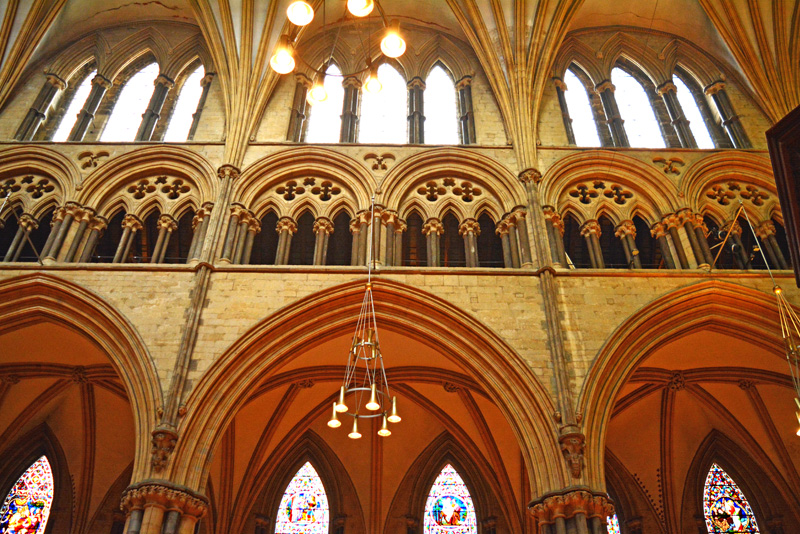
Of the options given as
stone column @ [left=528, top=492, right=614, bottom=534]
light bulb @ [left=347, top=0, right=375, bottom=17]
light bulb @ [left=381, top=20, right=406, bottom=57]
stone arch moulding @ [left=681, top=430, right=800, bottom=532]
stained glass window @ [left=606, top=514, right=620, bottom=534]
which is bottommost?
stone column @ [left=528, top=492, right=614, bottom=534]

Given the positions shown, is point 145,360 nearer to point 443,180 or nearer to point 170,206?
point 170,206

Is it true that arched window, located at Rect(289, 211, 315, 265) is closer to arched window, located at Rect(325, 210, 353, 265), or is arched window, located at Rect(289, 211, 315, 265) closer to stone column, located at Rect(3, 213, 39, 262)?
arched window, located at Rect(325, 210, 353, 265)

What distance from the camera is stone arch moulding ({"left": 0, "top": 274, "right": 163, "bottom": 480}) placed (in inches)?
412

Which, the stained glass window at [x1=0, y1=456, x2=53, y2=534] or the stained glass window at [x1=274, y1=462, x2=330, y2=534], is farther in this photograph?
the stained glass window at [x1=274, y1=462, x2=330, y2=534]

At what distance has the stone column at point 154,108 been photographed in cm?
1488

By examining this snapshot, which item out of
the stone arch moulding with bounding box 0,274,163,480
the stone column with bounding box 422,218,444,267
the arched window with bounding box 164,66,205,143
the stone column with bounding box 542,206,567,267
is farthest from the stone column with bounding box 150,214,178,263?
the stone column with bounding box 542,206,567,267

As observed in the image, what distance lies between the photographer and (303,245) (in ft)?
49.7

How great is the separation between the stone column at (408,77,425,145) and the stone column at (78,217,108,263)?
6.10 metres

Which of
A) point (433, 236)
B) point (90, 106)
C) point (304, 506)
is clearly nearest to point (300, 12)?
point (433, 236)

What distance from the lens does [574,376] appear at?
10617 millimetres

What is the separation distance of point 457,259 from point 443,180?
2065 mm

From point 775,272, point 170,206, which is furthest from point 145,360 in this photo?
point 775,272

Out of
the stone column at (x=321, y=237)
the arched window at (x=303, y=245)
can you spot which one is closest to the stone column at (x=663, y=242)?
the stone column at (x=321, y=237)

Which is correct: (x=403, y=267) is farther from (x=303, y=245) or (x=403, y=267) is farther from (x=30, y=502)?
(x=30, y=502)
